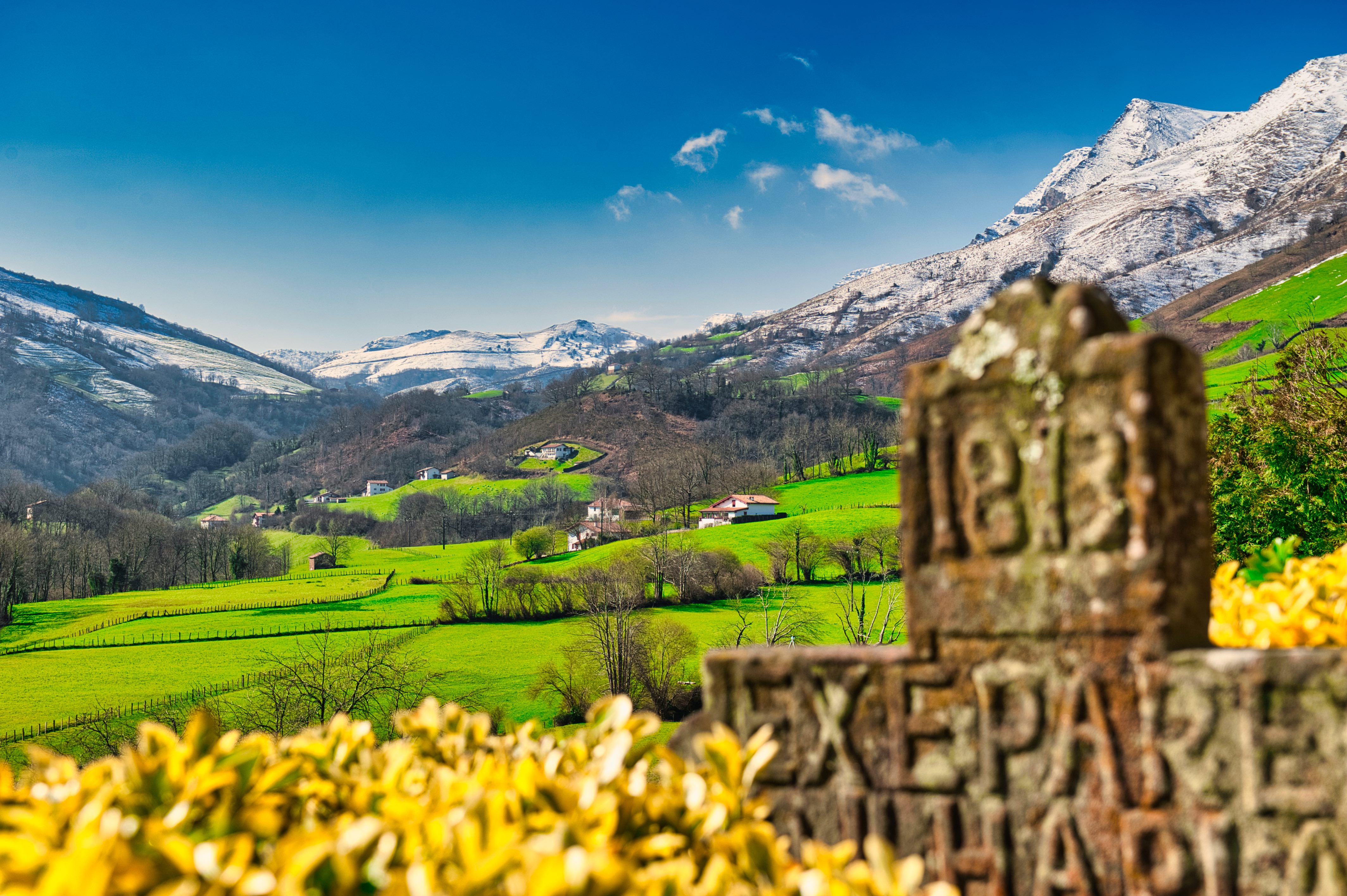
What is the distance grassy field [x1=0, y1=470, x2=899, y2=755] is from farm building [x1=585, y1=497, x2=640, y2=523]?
63.6 ft

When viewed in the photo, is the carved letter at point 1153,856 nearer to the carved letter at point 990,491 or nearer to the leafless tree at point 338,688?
the carved letter at point 990,491

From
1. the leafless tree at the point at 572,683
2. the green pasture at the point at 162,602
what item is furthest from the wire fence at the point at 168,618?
the leafless tree at the point at 572,683

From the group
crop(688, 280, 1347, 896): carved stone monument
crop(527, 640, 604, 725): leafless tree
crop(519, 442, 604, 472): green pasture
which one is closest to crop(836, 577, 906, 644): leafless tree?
crop(527, 640, 604, 725): leafless tree

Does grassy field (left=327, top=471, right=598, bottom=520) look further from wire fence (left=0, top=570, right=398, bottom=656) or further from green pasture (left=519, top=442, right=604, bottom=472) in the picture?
wire fence (left=0, top=570, right=398, bottom=656)

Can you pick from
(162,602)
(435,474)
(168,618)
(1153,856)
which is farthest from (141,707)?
(435,474)

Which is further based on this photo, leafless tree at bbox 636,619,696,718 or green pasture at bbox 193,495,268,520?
green pasture at bbox 193,495,268,520

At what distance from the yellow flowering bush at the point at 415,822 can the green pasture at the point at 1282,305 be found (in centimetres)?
10881

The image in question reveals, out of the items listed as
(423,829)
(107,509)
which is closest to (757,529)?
(423,829)

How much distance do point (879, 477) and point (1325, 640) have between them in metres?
101

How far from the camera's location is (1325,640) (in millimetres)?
3170

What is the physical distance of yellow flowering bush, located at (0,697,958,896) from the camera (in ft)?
5.82

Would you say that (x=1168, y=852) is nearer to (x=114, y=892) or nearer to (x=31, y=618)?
(x=114, y=892)

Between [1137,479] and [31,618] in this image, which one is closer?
[1137,479]

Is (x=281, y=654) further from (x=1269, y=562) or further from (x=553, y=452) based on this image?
(x=553, y=452)
